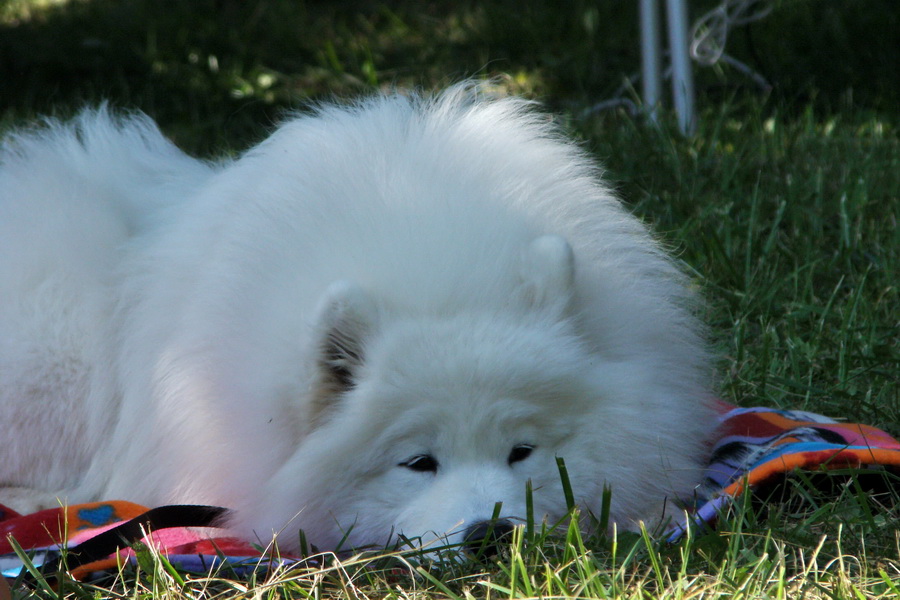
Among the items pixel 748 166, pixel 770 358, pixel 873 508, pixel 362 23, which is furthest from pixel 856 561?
pixel 362 23

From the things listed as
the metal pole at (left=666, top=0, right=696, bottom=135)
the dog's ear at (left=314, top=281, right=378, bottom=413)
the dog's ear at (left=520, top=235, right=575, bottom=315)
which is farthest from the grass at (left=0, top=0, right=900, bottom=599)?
the dog's ear at (left=520, top=235, right=575, bottom=315)

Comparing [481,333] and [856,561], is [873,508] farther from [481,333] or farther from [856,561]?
[481,333]

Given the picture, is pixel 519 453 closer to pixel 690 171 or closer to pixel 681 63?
pixel 690 171

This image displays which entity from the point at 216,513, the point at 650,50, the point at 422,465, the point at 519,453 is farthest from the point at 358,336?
the point at 650,50

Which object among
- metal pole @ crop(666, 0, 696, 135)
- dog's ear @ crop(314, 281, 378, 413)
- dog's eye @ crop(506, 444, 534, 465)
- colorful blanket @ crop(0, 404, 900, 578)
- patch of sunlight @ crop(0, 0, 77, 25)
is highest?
patch of sunlight @ crop(0, 0, 77, 25)

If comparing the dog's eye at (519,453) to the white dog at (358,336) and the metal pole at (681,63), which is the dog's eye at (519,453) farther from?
the metal pole at (681,63)

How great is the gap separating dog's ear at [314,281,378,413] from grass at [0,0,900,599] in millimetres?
404

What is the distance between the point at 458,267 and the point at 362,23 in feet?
21.8

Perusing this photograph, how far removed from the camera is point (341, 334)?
2318 mm

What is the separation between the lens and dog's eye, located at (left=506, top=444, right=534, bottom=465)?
2.33 m

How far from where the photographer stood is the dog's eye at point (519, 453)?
7.63ft

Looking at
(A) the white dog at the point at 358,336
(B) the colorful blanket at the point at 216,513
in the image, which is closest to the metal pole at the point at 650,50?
(A) the white dog at the point at 358,336

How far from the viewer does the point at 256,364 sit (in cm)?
250

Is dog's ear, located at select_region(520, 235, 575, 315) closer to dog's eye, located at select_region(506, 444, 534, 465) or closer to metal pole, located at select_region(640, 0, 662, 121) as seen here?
dog's eye, located at select_region(506, 444, 534, 465)
